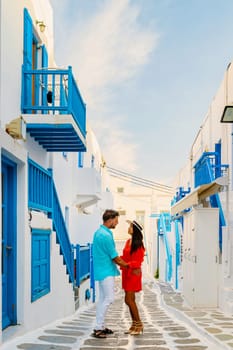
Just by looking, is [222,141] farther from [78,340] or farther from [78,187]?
[78,340]

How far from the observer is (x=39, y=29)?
9.09m

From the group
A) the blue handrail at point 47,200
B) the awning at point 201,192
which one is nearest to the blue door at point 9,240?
the blue handrail at point 47,200

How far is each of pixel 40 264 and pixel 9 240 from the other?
1553mm

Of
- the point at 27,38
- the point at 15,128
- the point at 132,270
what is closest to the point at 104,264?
the point at 132,270

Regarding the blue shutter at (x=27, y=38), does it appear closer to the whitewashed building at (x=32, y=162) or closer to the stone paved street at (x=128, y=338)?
the whitewashed building at (x=32, y=162)

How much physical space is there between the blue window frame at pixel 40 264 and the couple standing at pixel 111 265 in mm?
1512

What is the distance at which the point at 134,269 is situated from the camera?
23.0 ft

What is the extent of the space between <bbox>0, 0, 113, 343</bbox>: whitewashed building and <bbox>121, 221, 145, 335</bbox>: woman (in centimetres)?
147

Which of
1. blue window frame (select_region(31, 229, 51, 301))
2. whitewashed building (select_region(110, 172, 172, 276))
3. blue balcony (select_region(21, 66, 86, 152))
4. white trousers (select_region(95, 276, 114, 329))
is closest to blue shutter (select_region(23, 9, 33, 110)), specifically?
Result: blue balcony (select_region(21, 66, 86, 152))

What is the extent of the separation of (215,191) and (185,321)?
2.54 meters

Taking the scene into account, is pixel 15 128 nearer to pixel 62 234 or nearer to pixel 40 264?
pixel 40 264

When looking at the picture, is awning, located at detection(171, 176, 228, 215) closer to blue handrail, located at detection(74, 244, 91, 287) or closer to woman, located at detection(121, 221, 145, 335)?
woman, located at detection(121, 221, 145, 335)

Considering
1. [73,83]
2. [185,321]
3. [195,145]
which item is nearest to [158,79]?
[195,145]

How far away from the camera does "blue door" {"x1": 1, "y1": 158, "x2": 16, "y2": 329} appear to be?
273 inches
